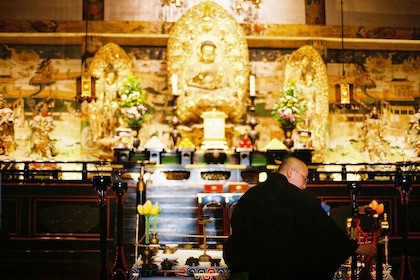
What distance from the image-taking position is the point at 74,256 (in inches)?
320

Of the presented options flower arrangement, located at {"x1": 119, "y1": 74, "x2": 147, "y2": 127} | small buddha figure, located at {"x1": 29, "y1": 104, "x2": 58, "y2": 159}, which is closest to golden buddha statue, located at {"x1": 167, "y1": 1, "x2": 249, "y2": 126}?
flower arrangement, located at {"x1": 119, "y1": 74, "x2": 147, "y2": 127}

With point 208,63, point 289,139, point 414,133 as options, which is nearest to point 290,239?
point 289,139

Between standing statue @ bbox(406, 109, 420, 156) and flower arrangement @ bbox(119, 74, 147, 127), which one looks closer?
flower arrangement @ bbox(119, 74, 147, 127)

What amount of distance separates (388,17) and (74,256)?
874cm

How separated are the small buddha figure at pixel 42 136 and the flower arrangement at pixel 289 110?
4.86m

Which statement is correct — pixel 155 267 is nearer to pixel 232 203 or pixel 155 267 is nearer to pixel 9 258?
pixel 232 203

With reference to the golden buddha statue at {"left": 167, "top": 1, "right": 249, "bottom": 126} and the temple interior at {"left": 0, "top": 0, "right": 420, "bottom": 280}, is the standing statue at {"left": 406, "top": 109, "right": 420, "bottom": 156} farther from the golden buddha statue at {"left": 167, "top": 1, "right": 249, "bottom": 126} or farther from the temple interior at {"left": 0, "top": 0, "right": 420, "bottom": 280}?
the golden buddha statue at {"left": 167, "top": 1, "right": 249, "bottom": 126}

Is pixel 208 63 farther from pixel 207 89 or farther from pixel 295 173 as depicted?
pixel 295 173

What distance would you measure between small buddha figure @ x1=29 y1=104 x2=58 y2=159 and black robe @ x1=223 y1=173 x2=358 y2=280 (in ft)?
31.8

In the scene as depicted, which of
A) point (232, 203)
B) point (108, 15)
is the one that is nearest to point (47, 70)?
point (108, 15)

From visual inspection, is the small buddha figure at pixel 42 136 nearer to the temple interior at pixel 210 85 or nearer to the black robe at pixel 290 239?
the temple interior at pixel 210 85

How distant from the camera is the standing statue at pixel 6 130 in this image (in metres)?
11.6

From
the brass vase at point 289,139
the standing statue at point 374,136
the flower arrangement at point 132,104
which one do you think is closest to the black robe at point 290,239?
the brass vase at point 289,139

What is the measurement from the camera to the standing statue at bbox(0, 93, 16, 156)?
11.6 m
